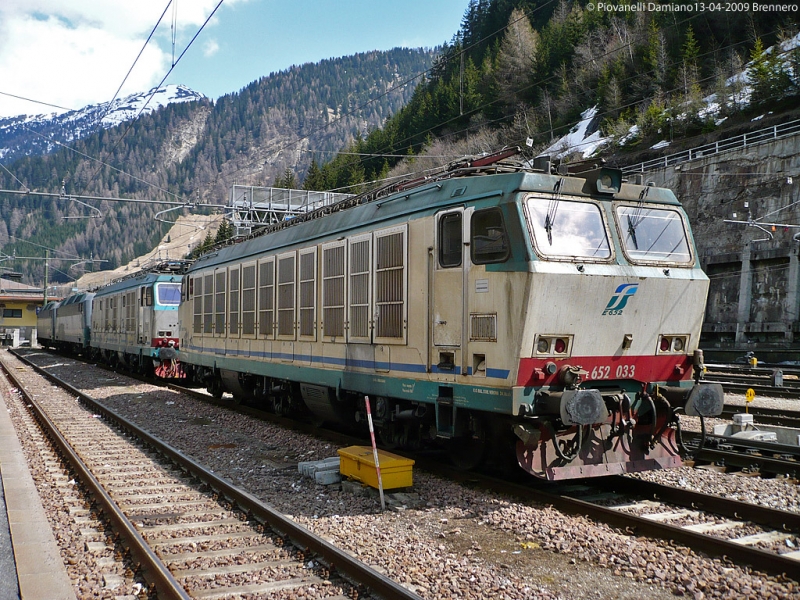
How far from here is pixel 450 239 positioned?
29.5 feet

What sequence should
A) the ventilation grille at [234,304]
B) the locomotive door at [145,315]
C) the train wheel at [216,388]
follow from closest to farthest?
the ventilation grille at [234,304] < the train wheel at [216,388] < the locomotive door at [145,315]

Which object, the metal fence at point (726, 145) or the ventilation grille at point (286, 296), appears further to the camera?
the metal fence at point (726, 145)

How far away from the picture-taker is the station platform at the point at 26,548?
18.8 ft

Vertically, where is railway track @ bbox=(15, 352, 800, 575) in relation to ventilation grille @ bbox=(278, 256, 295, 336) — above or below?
below

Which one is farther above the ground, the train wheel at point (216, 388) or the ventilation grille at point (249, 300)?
the ventilation grille at point (249, 300)

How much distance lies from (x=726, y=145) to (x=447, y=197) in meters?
43.1

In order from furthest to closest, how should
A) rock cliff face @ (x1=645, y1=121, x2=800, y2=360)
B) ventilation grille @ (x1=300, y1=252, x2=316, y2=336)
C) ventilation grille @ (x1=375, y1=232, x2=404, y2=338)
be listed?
rock cliff face @ (x1=645, y1=121, x2=800, y2=360) → ventilation grille @ (x1=300, y1=252, x2=316, y2=336) → ventilation grille @ (x1=375, y1=232, x2=404, y2=338)

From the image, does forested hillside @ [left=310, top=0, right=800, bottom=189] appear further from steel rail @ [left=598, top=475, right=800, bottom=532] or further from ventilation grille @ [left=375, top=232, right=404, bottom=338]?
steel rail @ [left=598, top=475, right=800, bottom=532]

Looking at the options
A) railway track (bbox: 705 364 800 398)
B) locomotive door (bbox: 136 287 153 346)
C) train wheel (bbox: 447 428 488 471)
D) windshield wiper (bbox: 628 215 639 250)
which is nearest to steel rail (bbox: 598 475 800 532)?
train wheel (bbox: 447 428 488 471)

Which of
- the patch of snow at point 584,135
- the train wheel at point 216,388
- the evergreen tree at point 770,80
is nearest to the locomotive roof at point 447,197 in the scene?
the train wheel at point 216,388

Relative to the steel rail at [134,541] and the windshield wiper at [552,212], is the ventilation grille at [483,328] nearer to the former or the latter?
the windshield wiper at [552,212]

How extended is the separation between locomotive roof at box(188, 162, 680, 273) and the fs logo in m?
1.11

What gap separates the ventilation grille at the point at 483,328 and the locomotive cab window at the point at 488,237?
629 mm

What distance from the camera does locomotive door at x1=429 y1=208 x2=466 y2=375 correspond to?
8789 mm
